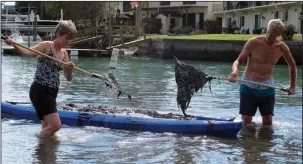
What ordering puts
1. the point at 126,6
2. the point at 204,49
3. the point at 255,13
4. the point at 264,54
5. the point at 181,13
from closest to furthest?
the point at 264,54 < the point at 204,49 < the point at 255,13 < the point at 181,13 < the point at 126,6

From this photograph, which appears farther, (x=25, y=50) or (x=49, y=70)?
(x=49, y=70)

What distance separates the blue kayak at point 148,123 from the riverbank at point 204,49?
31.5 metres

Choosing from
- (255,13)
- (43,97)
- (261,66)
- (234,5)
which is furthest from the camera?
(234,5)

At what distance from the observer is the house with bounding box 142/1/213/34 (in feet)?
254

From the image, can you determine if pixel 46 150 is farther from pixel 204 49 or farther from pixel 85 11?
pixel 85 11

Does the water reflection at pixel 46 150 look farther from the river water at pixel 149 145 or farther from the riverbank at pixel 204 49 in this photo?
the riverbank at pixel 204 49

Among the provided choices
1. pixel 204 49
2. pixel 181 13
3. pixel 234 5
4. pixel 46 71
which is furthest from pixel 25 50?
pixel 181 13

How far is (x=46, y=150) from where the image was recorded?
7.29 m

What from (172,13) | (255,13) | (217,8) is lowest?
(255,13)

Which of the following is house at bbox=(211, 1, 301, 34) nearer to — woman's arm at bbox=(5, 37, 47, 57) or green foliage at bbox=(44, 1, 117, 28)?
green foliage at bbox=(44, 1, 117, 28)

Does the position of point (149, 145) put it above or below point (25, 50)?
below

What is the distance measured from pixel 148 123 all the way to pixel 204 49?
109 feet

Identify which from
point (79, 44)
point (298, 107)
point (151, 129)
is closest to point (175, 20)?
point (79, 44)

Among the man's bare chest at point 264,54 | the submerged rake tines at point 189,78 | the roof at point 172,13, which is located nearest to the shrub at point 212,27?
the roof at point 172,13
